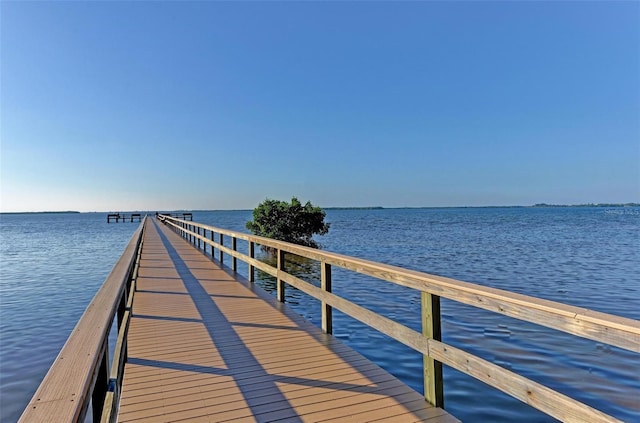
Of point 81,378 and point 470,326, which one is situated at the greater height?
point 81,378

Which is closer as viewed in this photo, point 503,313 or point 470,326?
point 503,313

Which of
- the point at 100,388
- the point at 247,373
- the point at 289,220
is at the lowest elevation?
the point at 247,373

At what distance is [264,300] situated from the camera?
21.2 ft

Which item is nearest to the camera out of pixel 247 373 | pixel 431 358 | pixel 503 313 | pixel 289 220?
pixel 503 313

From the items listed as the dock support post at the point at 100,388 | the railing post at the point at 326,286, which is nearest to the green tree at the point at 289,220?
the railing post at the point at 326,286

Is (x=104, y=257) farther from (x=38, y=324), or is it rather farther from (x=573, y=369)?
(x=573, y=369)

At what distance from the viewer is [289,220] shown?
22.2 m

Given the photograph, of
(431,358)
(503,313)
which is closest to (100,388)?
(431,358)

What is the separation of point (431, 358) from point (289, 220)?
19593 millimetres

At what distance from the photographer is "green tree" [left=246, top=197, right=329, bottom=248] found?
22.2 m

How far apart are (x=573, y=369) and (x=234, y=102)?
24.8 metres

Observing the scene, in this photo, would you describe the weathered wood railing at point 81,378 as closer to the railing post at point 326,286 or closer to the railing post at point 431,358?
the railing post at point 431,358

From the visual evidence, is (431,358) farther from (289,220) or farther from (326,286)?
(289,220)

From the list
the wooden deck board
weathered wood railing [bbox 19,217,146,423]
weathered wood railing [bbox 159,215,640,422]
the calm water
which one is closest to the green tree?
the calm water
